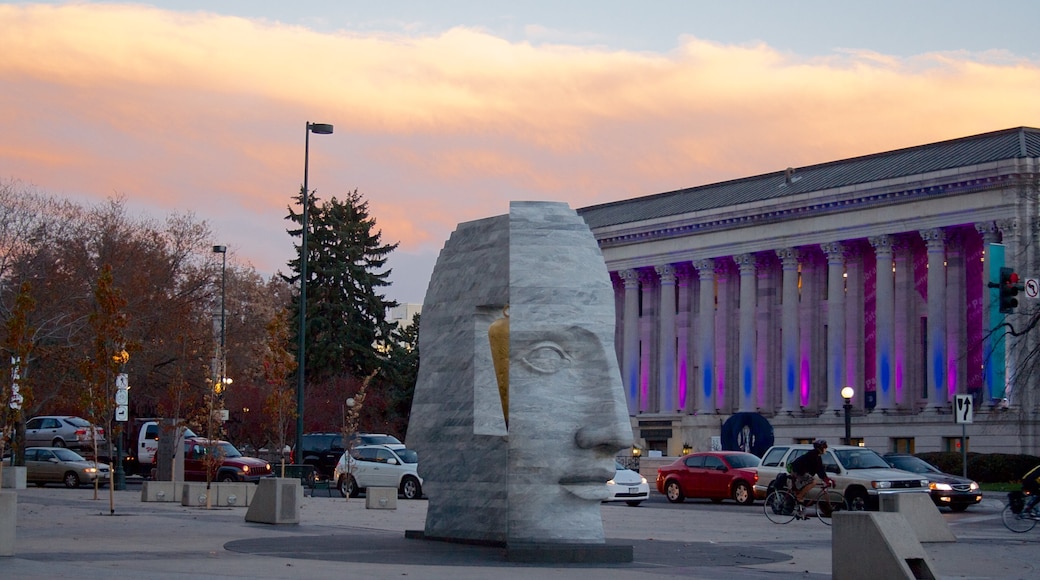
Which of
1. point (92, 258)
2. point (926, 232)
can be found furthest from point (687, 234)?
point (92, 258)

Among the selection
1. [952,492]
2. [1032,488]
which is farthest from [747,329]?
[1032,488]

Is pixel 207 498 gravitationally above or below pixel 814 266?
below

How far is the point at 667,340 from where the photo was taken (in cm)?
8019

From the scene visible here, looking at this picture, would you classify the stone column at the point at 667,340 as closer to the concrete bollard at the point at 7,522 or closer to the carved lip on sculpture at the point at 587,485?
the carved lip on sculpture at the point at 587,485

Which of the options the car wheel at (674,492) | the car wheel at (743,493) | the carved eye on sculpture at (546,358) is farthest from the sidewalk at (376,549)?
the car wheel at (674,492)

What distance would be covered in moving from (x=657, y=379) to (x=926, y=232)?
2164 cm

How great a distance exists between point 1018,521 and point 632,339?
55223 mm

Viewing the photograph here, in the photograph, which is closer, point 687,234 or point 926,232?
point 926,232

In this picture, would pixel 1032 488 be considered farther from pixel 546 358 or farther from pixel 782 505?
pixel 546 358

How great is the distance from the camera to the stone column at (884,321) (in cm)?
6688

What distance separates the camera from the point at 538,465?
741 inches

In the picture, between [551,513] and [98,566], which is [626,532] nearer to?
[551,513]

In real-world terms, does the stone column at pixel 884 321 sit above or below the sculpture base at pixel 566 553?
above

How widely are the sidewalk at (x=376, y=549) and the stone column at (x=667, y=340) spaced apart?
46394 millimetres
